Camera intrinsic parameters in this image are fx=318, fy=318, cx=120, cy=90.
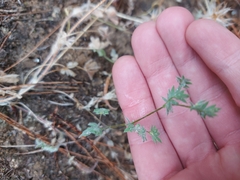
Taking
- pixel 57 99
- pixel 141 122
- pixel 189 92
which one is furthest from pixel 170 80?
pixel 57 99

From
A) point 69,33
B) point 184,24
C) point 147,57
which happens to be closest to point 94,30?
point 69,33

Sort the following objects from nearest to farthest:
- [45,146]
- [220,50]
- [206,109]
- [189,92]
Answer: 1. [206,109]
2. [220,50]
3. [189,92]
4. [45,146]

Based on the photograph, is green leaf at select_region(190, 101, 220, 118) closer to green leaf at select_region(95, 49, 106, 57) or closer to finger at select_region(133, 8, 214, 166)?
finger at select_region(133, 8, 214, 166)

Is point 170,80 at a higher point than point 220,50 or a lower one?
lower

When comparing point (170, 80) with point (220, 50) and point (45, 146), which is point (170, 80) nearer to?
point (220, 50)

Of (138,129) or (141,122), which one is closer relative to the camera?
(138,129)

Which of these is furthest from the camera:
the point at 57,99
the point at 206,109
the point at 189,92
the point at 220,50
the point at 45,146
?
the point at 57,99

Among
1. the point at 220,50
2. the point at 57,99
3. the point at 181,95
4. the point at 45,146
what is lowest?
the point at 45,146
